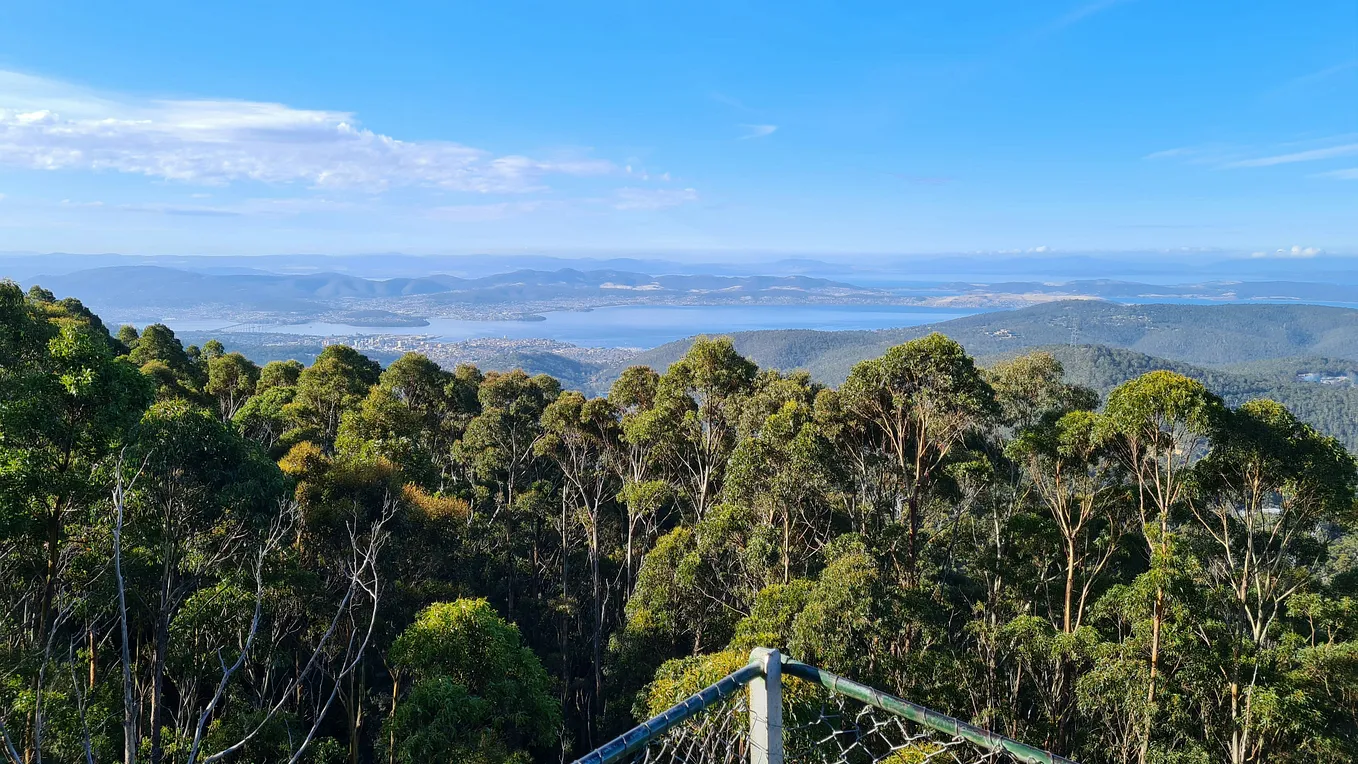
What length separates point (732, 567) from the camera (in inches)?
466

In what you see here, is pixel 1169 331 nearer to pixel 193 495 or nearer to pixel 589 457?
pixel 589 457

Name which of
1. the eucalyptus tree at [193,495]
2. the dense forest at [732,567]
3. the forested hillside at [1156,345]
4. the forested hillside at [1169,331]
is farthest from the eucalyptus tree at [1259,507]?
the forested hillside at [1169,331]

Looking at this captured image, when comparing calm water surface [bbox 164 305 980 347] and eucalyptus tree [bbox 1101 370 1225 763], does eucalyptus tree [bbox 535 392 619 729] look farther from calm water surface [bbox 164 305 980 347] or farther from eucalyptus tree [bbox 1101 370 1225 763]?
calm water surface [bbox 164 305 980 347]

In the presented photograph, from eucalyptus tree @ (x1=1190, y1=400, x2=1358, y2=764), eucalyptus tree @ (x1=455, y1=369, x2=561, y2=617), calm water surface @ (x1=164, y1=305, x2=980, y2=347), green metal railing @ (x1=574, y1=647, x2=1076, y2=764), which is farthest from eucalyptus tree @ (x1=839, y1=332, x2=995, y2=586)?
calm water surface @ (x1=164, y1=305, x2=980, y2=347)

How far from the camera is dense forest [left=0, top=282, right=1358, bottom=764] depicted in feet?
21.6

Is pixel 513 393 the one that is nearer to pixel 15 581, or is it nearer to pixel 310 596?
pixel 310 596

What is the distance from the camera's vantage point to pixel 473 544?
13.9 metres

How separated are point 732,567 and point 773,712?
10.4 meters

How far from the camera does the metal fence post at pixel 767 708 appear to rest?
171cm

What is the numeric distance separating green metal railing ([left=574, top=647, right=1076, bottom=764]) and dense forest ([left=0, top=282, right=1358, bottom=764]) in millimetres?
2391

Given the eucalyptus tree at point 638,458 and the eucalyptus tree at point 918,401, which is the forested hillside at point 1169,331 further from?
the eucalyptus tree at point 918,401

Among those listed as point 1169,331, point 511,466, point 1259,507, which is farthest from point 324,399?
point 1169,331

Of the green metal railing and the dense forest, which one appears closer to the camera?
the green metal railing

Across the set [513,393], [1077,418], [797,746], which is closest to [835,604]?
[797,746]
